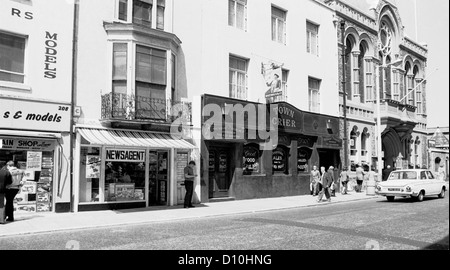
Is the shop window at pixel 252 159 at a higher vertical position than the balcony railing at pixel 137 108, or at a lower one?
lower

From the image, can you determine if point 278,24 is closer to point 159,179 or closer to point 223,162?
point 223,162

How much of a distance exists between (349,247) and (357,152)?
20.4 metres

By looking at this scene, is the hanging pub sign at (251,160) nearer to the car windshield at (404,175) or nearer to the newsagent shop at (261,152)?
the newsagent shop at (261,152)

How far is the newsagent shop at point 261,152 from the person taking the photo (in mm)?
17922

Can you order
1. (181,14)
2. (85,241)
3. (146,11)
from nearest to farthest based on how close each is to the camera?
(85,241)
(146,11)
(181,14)

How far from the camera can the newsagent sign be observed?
12.4 m

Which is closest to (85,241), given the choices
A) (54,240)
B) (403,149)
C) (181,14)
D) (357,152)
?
(54,240)

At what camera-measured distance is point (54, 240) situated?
8.72m

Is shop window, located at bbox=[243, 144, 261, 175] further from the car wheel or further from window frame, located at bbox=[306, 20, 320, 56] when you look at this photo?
window frame, located at bbox=[306, 20, 320, 56]

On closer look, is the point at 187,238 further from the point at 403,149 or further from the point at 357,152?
the point at 403,149

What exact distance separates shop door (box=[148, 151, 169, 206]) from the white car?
10.1 m

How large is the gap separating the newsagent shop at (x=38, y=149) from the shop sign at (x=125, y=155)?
157 centimetres

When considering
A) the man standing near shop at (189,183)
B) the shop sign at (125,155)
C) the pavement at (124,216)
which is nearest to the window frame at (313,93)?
the pavement at (124,216)

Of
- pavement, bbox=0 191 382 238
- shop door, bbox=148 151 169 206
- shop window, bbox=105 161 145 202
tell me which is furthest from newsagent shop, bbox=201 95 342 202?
shop window, bbox=105 161 145 202
